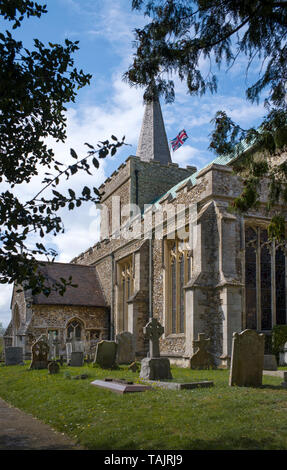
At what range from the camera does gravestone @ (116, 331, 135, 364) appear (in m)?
16.1

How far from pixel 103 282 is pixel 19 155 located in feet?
68.8

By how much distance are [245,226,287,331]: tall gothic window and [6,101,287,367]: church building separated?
0.03m

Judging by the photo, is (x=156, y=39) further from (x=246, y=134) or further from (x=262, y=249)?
(x=262, y=249)

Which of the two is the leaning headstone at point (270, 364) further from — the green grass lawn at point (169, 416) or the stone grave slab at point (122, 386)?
the stone grave slab at point (122, 386)

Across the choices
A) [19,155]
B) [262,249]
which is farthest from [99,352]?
[19,155]

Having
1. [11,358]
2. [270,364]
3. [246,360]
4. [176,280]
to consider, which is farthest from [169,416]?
[11,358]

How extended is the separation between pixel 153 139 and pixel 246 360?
2355 cm

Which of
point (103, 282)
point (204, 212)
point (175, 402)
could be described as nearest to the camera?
point (175, 402)

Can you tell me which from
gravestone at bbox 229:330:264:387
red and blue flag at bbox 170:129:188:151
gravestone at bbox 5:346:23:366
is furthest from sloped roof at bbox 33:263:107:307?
gravestone at bbox 229:330:264:387

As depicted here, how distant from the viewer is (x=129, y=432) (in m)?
5.91

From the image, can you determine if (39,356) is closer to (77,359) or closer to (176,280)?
(77,359)

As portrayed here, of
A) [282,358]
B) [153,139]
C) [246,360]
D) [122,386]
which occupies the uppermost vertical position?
[153,139]

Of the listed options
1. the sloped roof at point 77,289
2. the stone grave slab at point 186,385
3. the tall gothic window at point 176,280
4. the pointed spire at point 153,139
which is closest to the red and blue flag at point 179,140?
the pointed spire at point 153,139

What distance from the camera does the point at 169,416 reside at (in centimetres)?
643
